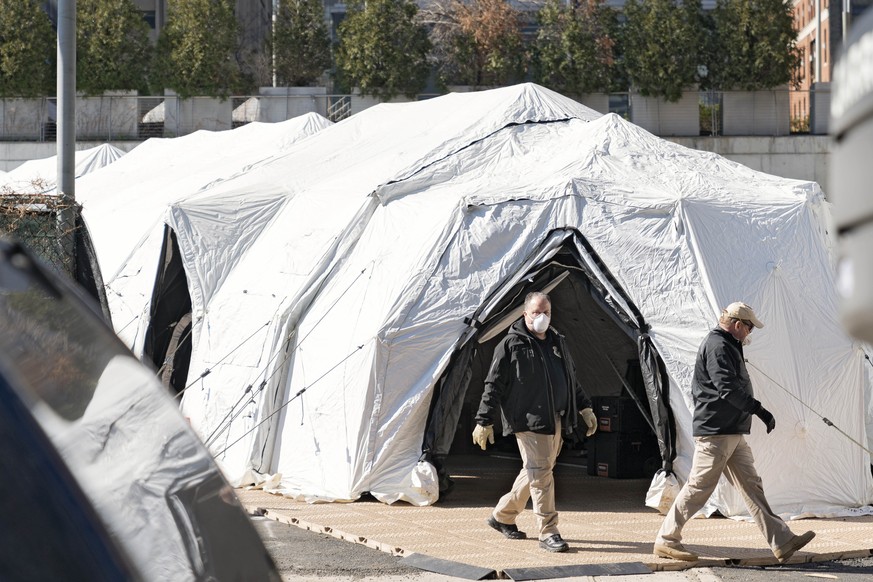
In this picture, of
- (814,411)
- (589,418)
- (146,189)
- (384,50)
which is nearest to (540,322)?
(589,418)

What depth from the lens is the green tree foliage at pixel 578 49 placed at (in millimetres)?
26891

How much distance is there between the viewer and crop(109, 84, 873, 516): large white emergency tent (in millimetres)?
10367

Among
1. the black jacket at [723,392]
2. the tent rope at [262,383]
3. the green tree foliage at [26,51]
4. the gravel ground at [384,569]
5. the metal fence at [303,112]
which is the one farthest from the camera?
the green tree foliage at [26,51]

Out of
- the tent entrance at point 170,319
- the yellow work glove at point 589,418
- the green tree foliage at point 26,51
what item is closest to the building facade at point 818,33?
the green tree foliage at point 26,51

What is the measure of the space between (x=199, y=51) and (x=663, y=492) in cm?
2067

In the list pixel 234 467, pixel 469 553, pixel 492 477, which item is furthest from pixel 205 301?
pixel 469 553

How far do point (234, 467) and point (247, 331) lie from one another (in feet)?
4.71

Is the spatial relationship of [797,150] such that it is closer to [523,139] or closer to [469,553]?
[523,139]

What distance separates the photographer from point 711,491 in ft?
27.2

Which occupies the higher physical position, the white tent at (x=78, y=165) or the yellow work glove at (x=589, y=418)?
the white tent at (x=78, y=165)

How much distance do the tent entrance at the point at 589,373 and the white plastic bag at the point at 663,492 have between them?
13 centimetres

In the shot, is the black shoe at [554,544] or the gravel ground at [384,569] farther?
the black shoe at [554,544]

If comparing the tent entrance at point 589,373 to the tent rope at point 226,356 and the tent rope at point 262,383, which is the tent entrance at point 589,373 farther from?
the tent rope at point 226,356

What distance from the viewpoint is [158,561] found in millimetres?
1653
